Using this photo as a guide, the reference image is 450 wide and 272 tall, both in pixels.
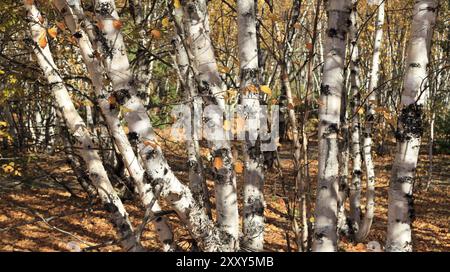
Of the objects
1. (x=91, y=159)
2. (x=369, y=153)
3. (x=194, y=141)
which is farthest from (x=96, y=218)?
(x=194, y=141)

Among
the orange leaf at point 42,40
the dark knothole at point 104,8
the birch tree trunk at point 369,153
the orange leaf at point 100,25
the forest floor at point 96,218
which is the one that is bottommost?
the forest floor at point 96,218

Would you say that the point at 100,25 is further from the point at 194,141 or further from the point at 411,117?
the point at 411,117

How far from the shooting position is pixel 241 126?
364 centimetres

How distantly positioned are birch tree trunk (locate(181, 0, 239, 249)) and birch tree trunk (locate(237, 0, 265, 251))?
0.96 feet

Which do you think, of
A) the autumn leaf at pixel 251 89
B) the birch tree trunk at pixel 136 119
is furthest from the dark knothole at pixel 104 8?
the autumn leaf at pixel 251 89

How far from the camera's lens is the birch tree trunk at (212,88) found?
331cm

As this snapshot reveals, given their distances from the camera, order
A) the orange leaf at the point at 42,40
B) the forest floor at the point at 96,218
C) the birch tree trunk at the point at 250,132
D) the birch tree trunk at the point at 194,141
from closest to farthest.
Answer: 1. the orange leaf at the point at 42,40
2. the birch tree trunk at the point at 250,132
3. the birch tree trunk at the point at 194,141
4. the forest floor at the point at 96,218

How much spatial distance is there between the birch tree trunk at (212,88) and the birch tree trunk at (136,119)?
12.9 inches

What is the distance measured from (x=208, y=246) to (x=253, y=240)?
81 cm

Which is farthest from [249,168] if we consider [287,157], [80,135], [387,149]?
[387,149]

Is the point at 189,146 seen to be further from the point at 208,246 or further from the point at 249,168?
the point at 208,246

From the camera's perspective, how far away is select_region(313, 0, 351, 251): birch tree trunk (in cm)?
326

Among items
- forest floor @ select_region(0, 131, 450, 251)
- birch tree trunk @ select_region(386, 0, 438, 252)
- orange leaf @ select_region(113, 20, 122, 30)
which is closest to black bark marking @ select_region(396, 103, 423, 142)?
birch tree trunk @ select_region(386, 0, 438, 252)

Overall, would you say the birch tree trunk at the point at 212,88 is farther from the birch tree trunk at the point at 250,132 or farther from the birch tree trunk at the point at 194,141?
the birch tree trunk at the point at 194,141
